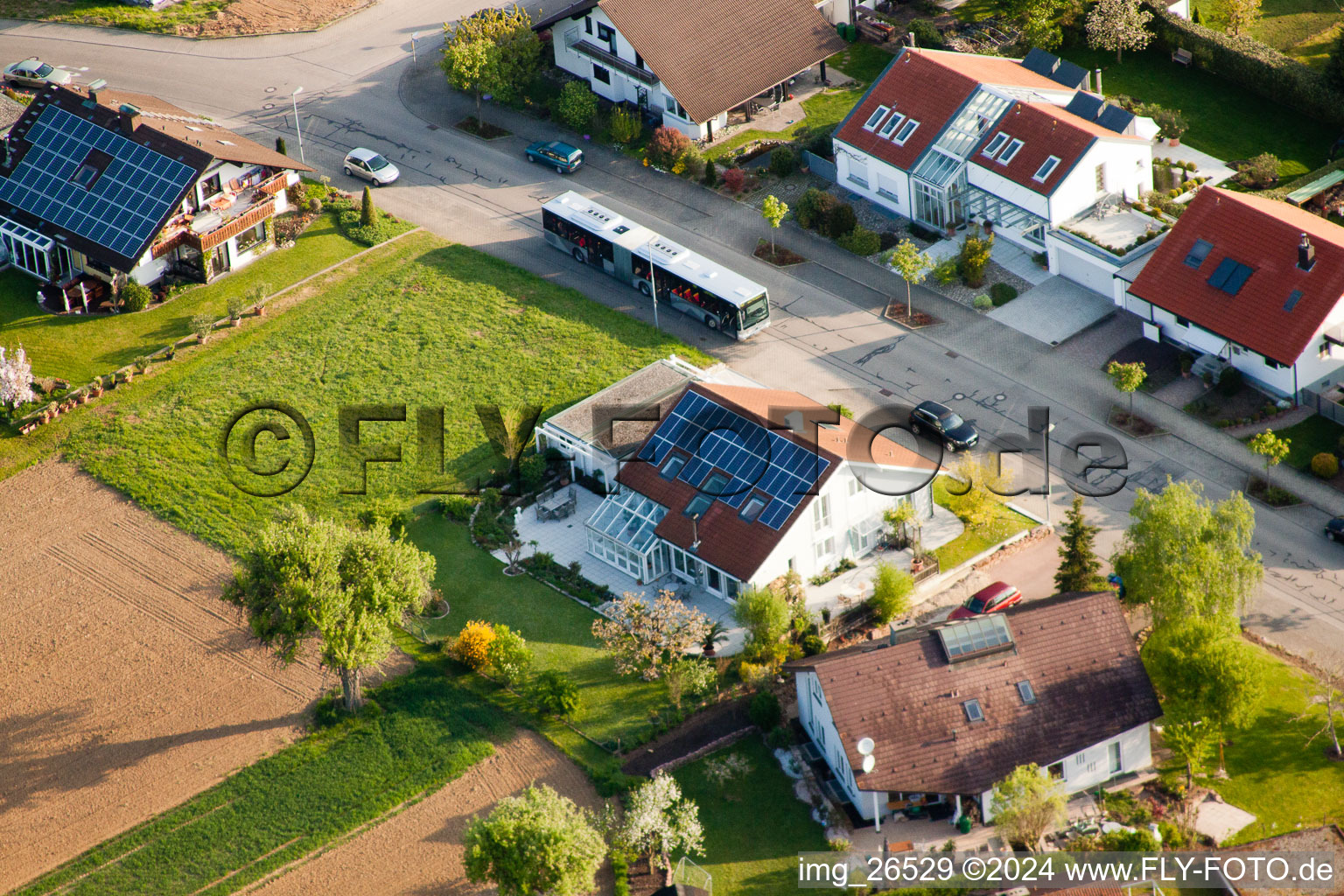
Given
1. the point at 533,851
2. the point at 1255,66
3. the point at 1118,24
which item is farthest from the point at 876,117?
the point at 533,851

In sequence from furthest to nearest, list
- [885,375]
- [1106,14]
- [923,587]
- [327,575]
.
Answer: [1106,14], [885,375], [923,587], [327,575]

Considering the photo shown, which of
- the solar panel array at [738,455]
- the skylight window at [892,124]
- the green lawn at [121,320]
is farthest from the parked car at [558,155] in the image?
the solar panel array at [738,455]

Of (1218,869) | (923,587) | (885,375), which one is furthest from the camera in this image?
(885,375)

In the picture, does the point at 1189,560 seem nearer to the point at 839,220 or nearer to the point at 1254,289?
the point at 1254,289

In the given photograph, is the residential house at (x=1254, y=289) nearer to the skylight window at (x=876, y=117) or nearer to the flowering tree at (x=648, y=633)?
the skylight window at (x=876, y=117)

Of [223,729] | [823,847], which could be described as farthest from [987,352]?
[223,729]

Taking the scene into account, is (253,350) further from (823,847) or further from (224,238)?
(823,847)
